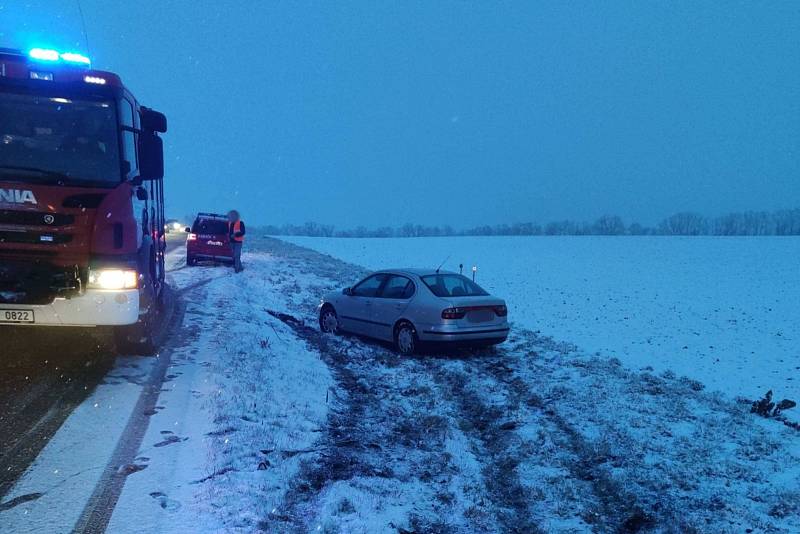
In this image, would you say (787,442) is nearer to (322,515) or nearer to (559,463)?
(559,463)

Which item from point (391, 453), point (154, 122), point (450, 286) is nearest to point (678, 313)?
point (450, 286)

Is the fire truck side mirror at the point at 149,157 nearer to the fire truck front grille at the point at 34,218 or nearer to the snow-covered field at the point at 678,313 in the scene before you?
the fire truck front grille at the point at 34,218

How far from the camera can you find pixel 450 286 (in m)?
10.2

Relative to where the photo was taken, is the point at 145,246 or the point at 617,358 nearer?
the point at 145,246

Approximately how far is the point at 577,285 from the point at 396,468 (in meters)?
25.2

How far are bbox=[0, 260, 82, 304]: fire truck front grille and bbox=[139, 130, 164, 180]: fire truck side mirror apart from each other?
1436mm

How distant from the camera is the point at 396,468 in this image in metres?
5.14

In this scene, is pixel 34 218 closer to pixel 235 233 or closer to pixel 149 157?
pixel 149 157

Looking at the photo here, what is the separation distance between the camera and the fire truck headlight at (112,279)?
609 centimetres

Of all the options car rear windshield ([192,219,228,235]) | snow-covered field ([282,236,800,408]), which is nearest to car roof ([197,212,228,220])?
car rear windshield ([192,219,228,235])

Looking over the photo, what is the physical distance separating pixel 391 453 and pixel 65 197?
4347 mm

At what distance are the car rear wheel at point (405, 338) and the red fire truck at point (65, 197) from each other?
466 cm

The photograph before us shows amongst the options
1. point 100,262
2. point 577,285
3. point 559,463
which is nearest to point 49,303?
point 100,262

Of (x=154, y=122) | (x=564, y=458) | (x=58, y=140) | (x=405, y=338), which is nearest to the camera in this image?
(x=564, y=458)
